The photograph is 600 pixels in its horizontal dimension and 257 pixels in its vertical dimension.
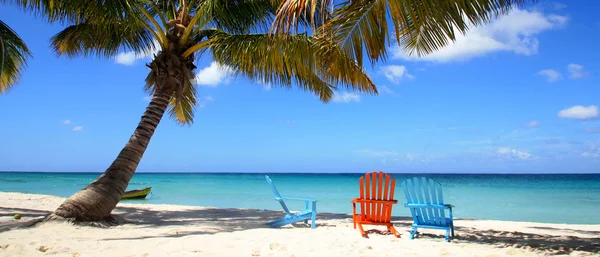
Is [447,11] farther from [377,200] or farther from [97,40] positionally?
[97,40]

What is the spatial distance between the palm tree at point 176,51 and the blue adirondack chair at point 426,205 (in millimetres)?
1816

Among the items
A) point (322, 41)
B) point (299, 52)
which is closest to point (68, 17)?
point (299, 52)

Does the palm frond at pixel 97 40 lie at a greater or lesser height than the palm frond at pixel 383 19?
greater

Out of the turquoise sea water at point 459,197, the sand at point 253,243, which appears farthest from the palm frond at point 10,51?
the turquoise sea water at point 459,197

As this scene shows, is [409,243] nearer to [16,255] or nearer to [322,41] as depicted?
[322,41]

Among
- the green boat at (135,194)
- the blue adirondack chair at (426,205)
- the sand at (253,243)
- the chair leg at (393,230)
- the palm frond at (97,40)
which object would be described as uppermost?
the palm frond at (97,40)

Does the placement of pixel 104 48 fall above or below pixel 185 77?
above

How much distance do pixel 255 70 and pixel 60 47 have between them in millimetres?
4340

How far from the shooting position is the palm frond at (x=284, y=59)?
22.0 feet

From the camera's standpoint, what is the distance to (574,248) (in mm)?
5113

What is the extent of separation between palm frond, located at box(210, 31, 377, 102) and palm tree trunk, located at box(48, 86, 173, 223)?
1.33m

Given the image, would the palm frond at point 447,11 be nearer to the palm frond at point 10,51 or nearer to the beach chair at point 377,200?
the beach chair at point 377,200

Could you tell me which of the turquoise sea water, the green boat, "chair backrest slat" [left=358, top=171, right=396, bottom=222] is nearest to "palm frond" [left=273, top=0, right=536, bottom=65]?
"chair backrest slat" [left=358, top=171, right=396, bottom=222]

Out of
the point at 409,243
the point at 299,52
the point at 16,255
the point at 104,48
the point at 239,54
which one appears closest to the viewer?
the point at 16,255
